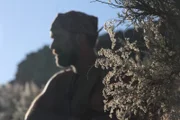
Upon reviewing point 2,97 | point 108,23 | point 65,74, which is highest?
point 108,23

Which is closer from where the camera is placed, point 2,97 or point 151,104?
point 151,104

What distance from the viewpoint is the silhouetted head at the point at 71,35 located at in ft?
19.1

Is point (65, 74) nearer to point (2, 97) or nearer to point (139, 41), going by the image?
point (139, 41)

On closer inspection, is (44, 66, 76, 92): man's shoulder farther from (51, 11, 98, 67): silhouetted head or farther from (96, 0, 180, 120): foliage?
(96, 0, 180, 120): foliage

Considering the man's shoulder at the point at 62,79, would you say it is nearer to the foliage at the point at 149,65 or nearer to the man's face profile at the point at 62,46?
the man's face profile at the point at 62,46

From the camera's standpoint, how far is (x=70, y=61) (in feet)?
20.4

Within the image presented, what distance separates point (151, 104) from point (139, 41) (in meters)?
0.41

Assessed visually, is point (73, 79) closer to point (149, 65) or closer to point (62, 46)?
point (62, 46)

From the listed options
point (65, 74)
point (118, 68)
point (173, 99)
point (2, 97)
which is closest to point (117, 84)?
point (118, 68)

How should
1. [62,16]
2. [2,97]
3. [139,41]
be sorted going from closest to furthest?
[139,41] < [62,16] < [2,97]

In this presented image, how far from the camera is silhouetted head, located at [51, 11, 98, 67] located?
5.82 m

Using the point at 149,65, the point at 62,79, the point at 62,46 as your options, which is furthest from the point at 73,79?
the point at 149,65

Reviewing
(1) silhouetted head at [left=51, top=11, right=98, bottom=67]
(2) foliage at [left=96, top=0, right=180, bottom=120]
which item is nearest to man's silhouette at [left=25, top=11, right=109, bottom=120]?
(1) silhouetted head at [left=51, top=11, right=98, bottom=67]

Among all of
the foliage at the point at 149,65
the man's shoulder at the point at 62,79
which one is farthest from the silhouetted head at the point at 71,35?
the foliage at the point at 149,65
